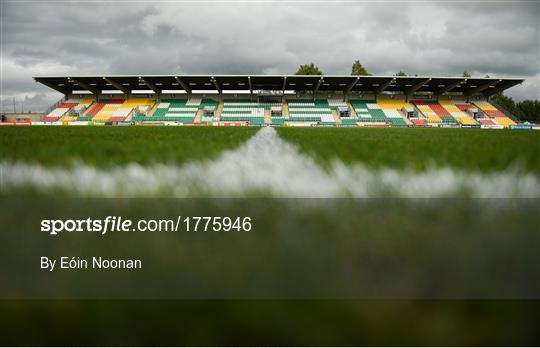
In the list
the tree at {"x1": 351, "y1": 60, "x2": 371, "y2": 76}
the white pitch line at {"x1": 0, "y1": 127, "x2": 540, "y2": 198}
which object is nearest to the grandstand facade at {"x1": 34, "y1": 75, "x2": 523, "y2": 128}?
the tree at {"x1": 351, "y1": 60, "x2": 371, "y2": 76}

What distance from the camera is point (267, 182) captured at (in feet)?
3.07

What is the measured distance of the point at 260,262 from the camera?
459 mm

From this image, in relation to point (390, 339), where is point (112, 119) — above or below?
above

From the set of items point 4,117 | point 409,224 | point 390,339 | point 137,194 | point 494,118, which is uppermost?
point 4,117

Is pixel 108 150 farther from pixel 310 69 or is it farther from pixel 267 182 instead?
pixel 310 69

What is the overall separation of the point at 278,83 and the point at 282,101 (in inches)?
119

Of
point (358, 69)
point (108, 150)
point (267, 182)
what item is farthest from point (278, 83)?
point (267, 182)

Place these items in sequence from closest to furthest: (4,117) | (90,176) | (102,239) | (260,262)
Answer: (260,262), (102,239), (90,176), (4,117)

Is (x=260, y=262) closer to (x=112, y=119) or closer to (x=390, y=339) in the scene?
(x=390, y=339)

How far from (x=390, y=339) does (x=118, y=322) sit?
295 mm

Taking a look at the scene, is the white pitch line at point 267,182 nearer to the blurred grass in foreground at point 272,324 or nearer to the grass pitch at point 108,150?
the grass pitch at point 108,150

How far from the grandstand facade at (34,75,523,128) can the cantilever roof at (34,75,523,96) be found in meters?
0.08

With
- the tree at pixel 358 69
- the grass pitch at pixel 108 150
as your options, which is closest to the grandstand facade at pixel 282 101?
the tree at pixel 358 69

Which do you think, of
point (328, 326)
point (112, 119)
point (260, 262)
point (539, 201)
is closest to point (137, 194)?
point (260, 262)
